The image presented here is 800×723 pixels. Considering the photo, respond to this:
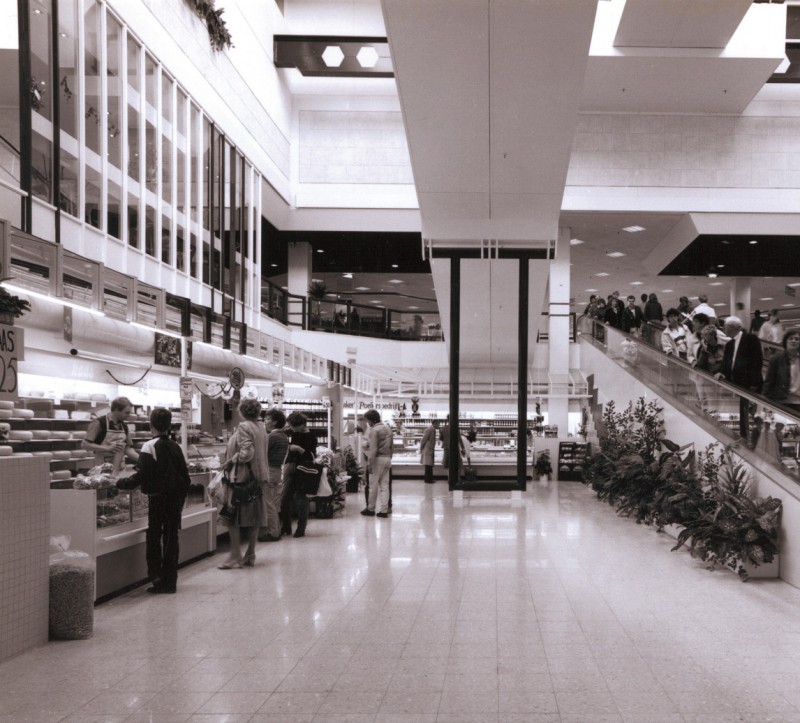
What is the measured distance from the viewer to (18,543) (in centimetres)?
477

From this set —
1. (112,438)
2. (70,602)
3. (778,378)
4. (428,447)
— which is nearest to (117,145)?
(112,438)

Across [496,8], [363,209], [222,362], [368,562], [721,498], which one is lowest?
[368,562]

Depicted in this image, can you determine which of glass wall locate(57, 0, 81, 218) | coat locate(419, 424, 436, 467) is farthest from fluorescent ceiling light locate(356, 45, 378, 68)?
glass wall locate(57, 0, 81, 218)

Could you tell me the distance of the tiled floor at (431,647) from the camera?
385cm

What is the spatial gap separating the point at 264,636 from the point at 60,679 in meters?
1.20

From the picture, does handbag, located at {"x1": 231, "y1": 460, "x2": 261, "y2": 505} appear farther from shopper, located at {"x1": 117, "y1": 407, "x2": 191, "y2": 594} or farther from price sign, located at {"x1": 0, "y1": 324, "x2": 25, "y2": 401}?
price sign, located at {"x1": 0, "y1": 324, "x2": 25, "y2": 401}

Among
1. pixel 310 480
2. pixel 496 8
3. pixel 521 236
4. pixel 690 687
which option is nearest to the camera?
pixel 690 687

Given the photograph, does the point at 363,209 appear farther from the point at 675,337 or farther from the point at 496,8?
the point at 496,8

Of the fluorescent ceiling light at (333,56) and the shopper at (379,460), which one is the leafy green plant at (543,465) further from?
the fluorescent ceiling light at (333,56)

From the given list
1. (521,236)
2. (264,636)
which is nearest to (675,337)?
(521,236)

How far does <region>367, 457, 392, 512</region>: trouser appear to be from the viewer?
1180cm

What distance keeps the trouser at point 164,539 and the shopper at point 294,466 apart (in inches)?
124

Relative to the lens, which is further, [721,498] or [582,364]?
[582,364]

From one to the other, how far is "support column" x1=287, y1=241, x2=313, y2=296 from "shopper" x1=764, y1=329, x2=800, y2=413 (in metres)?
17.3
